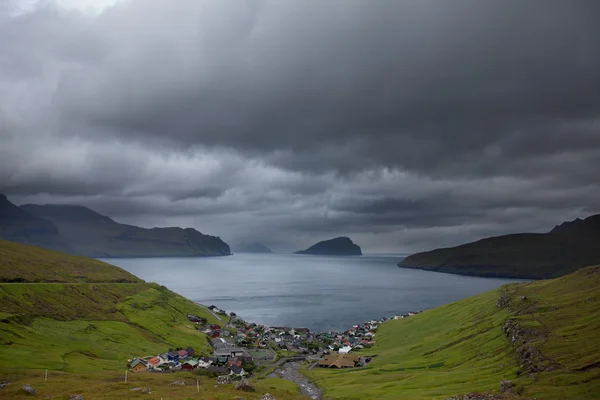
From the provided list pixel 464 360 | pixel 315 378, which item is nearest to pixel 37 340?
pixel 315 378

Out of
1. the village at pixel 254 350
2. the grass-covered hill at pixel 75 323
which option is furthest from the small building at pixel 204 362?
the grass-covered hill at pixel 75 323

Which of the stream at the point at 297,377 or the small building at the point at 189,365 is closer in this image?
the stream at the point at 297,377

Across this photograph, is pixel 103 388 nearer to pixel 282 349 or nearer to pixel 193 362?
pixel 193 362

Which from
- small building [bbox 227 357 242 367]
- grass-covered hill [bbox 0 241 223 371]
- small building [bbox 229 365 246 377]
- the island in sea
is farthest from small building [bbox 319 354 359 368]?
grass-covered hill [bbox 0 241 223 371]

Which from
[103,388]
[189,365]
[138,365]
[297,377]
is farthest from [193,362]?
[103,388]

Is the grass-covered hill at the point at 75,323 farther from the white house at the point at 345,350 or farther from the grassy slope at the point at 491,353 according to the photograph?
the grassy slope at the point at 491,353

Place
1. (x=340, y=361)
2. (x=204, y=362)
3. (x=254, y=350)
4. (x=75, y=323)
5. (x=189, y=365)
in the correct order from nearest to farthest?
(x=189, y=365) < (x=204, y=362) < (x=75, y=323) < (x=340, y=361) < (x=254, y=350)

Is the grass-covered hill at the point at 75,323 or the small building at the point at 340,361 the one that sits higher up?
the grass-covered hill at the point at 75,323
